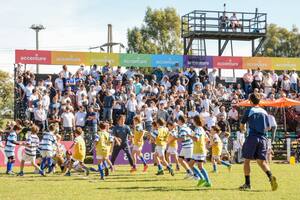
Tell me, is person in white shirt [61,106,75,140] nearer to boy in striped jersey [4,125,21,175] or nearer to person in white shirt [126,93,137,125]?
person in white shirt [126,93,137,125]

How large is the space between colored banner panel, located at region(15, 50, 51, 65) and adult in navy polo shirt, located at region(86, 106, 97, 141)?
588 cm

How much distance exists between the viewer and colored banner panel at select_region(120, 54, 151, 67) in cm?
3272

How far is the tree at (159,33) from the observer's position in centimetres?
6183

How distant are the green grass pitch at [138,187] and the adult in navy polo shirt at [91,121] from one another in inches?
243

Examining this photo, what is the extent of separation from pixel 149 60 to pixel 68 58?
4.75m

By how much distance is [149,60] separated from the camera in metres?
33.5

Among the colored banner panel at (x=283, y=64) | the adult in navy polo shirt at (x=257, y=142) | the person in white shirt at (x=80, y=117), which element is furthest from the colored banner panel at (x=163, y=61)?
the adult in navy polo shirt at (x=257, y=142)

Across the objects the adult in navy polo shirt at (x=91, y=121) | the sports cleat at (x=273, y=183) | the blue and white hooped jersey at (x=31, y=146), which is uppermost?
the adult in navy polo shirt at (x=91, y=121)

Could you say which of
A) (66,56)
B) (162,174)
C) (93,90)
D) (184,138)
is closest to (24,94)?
(93,90)

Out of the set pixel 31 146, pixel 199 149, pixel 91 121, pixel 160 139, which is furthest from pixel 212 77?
pixel 199 149

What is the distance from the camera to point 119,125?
20.8 metres

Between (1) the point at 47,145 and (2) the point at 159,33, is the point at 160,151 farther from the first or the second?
(2) the point at 159,33

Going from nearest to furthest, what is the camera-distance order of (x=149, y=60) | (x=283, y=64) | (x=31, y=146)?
(x=31, y=146) → (x=149, y=60) → (x=283, y=64)

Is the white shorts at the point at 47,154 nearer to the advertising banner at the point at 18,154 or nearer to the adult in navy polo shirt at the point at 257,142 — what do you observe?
the advertising banner at the point at 18,154
